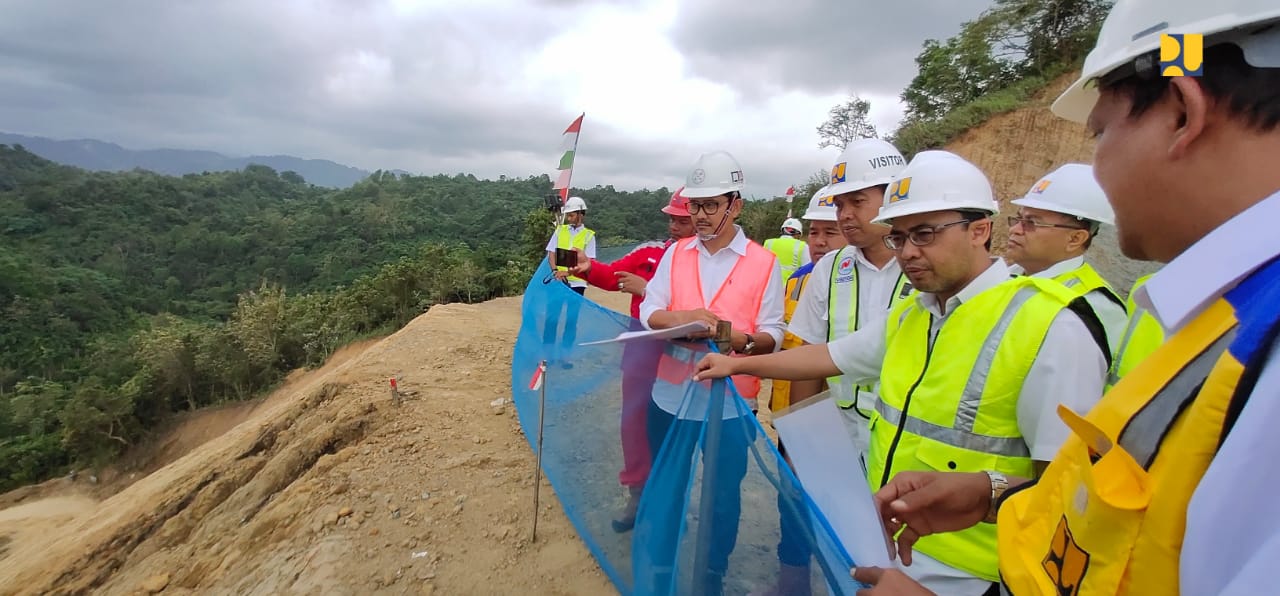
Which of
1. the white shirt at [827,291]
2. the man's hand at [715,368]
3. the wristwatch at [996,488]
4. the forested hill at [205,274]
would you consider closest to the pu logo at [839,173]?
the white shirt at [827,291]

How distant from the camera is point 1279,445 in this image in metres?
0.44

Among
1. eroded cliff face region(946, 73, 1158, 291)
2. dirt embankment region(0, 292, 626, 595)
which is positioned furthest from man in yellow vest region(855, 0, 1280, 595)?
eroded cliff face region(946, 73, 1158, 291)

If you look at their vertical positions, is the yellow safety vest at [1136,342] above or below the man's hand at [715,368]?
above

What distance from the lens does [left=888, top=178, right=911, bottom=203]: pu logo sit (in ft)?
5.74

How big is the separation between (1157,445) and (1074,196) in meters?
2.41

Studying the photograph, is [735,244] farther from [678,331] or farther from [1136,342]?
[1136,342]

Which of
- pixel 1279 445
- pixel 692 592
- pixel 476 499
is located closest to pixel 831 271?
pixel 692 592

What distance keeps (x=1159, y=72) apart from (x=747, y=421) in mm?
1211

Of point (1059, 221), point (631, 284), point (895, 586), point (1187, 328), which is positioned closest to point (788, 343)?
point (631, 284)

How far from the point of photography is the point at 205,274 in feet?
158

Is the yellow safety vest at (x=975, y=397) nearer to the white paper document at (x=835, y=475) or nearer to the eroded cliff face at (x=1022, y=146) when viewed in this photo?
the white paper document at (x=835, y=475)

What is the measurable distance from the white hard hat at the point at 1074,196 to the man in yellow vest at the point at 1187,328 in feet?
6.52

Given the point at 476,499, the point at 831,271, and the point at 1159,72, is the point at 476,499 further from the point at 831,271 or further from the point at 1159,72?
the point at 1159,72

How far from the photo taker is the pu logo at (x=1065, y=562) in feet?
2.28
